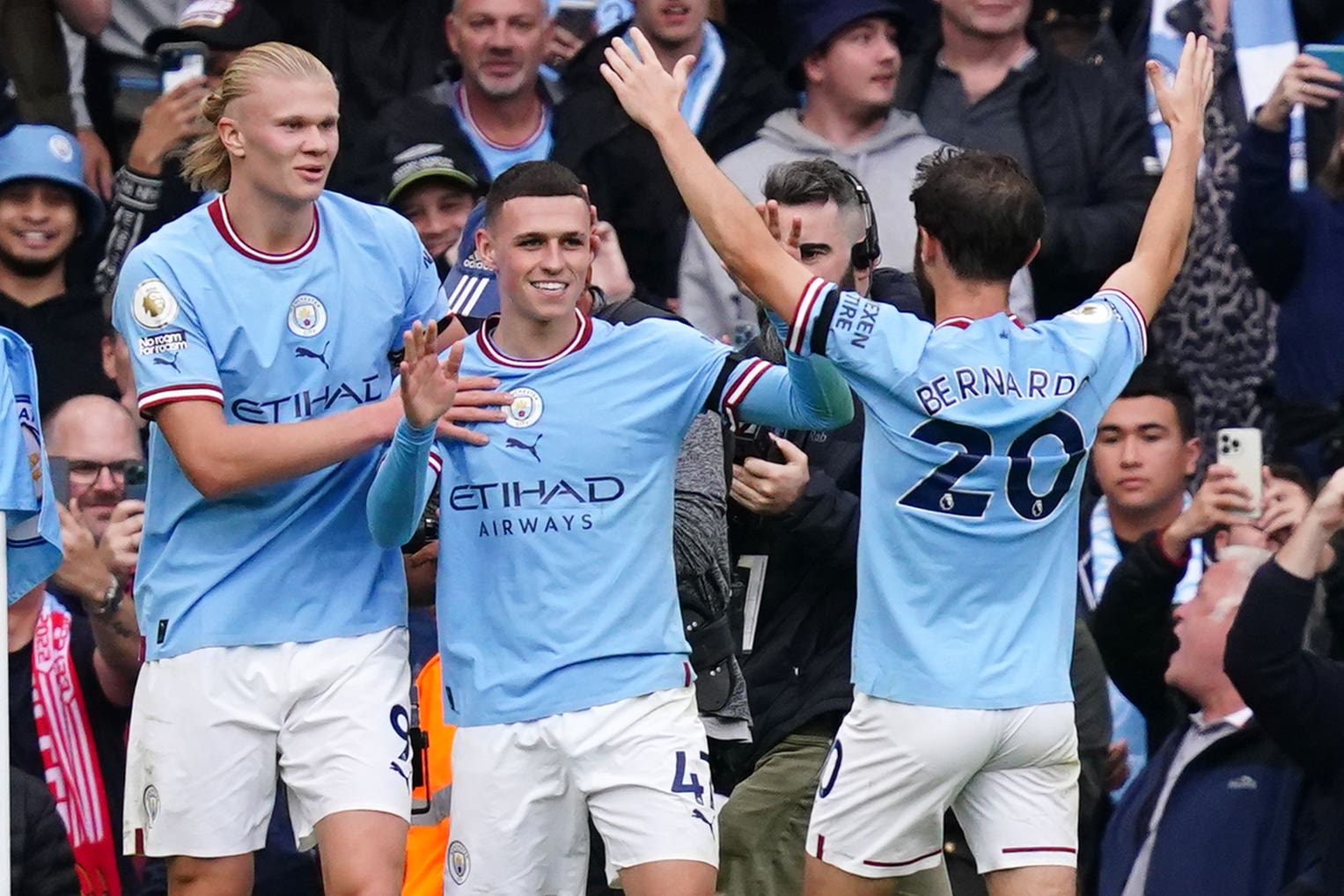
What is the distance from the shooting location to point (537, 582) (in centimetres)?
561

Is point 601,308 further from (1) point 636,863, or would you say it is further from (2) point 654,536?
(1) point 636,863

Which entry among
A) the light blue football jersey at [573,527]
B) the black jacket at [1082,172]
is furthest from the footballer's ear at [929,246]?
the black jacket at [1082,172]

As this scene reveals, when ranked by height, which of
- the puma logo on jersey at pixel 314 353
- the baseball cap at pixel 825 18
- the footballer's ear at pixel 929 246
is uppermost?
the baseball cap at pixel 825 18

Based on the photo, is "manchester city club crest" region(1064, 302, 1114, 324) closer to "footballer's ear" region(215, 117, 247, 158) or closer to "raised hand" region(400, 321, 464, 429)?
"raised hand" region(400, 321, 464, 429)

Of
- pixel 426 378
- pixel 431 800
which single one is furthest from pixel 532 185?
pixel 431 800

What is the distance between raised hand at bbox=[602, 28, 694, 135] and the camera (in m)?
5.40

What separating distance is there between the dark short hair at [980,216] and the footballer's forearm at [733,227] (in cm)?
34

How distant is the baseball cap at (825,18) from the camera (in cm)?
844

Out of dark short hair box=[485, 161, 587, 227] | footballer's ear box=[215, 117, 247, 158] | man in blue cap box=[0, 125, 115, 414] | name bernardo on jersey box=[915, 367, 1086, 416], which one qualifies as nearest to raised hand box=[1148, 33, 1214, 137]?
name bernardo on jersey box=[915, 367, 1086, 416]

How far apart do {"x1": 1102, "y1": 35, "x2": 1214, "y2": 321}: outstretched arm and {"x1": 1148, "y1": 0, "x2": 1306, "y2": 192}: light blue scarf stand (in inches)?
113

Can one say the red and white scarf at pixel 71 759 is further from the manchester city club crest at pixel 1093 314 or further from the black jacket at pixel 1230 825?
the manchester city club crest at pixel 1093 314

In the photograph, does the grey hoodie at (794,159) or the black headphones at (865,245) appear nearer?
the black headphones at (865,245)

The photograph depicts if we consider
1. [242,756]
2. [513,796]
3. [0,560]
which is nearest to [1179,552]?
[513,796]

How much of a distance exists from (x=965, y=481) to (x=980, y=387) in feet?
0.67
